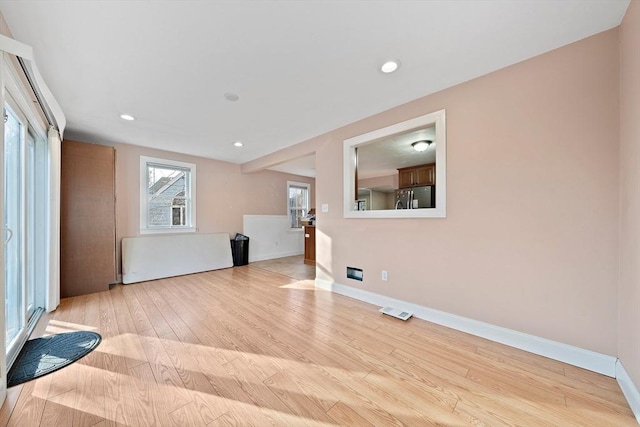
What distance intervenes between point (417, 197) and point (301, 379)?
4418mm

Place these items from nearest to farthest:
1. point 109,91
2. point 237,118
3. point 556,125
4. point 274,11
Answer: point 274,11
point 556,125
point 109,91
point 237,118

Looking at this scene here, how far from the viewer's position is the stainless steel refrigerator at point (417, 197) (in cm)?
471

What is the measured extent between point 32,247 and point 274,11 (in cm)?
347

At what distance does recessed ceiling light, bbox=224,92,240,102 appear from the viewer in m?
2.35

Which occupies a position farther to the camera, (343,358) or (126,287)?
(126,287)

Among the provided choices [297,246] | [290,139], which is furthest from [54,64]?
[297,246]

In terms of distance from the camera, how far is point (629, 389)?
131cm

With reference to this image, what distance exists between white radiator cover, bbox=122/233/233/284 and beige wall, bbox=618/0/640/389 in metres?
5.24

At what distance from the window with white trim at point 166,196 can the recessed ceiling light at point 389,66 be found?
417 cm

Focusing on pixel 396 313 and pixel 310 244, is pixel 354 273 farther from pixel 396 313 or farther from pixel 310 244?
pixel 310 244

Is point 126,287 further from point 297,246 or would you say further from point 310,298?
point 297,246

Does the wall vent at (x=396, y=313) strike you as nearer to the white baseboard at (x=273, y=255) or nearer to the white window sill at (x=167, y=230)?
the white baseboard at (x=273, y=255)

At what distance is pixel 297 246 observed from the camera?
6637mm

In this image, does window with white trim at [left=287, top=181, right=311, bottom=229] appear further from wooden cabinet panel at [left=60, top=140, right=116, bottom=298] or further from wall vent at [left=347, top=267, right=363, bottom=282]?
wooden cabinet panel at [left=60, top=140, right=116, bottom=298]
